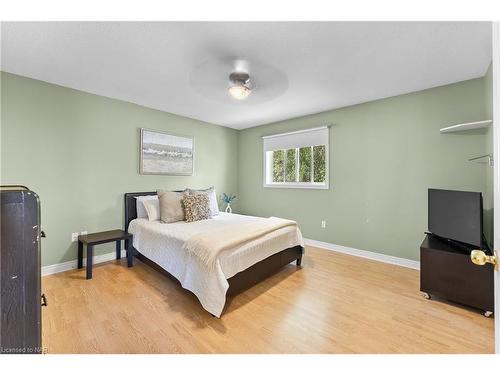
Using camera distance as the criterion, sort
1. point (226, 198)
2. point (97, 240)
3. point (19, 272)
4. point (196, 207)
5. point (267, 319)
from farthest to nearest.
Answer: point (226, 198) < point (196, 207) < point (97, 240) < point (267, 319) < point (19, 272)

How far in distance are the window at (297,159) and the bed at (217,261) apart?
1.40 m

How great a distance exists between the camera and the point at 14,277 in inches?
25.6

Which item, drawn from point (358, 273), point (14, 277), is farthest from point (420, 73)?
point (14, 277)

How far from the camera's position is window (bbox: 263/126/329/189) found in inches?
150

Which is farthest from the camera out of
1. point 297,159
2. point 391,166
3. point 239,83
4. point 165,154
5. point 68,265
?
point 297,159

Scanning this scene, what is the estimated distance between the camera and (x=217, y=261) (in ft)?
6.30

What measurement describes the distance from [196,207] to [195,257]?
1.31m

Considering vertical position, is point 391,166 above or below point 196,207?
above

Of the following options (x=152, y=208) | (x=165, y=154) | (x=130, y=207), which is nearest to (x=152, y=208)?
(x=152, y=208)

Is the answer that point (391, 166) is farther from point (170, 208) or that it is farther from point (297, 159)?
point (170, 208)

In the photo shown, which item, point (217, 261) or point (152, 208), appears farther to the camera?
point (152, 208)

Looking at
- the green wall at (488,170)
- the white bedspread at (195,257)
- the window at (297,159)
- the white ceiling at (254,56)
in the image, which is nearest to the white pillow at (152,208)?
the white bedspread at (195,257)

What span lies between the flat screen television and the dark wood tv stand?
13 centimetres
